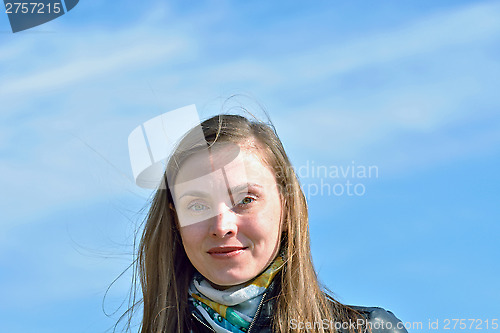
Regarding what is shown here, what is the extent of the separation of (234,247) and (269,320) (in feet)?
1.55

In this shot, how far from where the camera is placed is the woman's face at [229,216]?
Result: 393 cm

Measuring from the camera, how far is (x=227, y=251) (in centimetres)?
394

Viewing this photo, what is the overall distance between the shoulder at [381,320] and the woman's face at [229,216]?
25.8 inches

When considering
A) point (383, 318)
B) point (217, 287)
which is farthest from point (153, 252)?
point (383, 318)

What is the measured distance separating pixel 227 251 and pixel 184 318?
1.97 ft

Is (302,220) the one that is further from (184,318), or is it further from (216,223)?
(184,318)

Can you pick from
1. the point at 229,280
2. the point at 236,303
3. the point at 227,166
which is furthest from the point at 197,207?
the point at 236,303

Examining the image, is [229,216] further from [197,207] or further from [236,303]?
[236,303]

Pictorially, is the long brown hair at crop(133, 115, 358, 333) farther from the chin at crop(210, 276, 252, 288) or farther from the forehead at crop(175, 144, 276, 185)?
the chin at crop(210, 276, 252, 288)

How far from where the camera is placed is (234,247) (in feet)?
12.9

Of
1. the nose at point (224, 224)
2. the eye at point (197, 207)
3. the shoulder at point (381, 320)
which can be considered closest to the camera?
the nose at point (224, 224)

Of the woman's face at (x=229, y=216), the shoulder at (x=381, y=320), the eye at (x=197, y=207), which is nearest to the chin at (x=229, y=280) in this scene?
the woman's face at (x=229, y=216)

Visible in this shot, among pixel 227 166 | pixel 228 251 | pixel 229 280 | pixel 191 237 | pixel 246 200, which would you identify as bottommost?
pixel 229 280

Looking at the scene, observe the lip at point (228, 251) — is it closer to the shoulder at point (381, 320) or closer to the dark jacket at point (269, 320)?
the dark jacket at point (269, 320)
